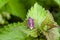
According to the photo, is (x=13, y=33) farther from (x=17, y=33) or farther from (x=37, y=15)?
(x=37, y=15)

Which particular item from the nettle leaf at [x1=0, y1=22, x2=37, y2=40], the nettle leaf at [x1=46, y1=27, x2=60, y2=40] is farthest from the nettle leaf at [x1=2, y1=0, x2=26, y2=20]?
the nettle leaf at [x1=46, y1=27, x2=60, y2=40]

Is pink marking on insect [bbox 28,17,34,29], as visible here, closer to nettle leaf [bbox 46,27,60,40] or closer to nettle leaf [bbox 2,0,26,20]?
nettle leaf [bbox 46,27,60,40]

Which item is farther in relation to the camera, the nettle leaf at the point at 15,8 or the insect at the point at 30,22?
the nettle leaf at the point at 15,8

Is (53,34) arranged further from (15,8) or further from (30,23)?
(15,8)

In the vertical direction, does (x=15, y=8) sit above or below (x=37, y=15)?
above

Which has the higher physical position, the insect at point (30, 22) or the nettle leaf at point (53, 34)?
the insect at point (30, 22)

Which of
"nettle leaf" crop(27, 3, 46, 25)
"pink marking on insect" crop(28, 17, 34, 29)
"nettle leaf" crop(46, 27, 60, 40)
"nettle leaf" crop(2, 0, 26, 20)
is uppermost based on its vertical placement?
"nettle leaf" crop(2, 0, 26, 20)

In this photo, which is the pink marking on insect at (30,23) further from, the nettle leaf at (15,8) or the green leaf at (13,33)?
the nettle leaf at (15,8)

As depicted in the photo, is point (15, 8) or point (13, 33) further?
point (15, 8)

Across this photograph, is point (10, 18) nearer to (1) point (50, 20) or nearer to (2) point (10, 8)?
(2) point (10, 8)

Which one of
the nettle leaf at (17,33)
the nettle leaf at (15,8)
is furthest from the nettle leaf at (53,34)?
the nettle leaf at (15,8)

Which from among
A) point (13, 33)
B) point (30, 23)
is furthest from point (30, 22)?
point (13, 33)
